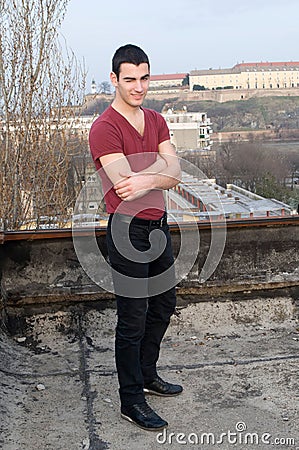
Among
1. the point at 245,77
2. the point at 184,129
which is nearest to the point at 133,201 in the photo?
the point at 184,129

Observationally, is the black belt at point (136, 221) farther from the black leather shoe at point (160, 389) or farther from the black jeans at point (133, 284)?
the black leather shoe at point (160, 389)

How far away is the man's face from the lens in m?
2.06

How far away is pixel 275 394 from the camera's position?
2.43 m

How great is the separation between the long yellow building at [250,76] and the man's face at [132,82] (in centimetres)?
9127

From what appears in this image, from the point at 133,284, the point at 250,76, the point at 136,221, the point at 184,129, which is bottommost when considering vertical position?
the point at 133,284

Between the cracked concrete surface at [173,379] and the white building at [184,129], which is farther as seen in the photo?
the white building at [184,129]

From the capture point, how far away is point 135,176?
6.77 ft

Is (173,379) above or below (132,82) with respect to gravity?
below

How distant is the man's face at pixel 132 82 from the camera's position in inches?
81.1

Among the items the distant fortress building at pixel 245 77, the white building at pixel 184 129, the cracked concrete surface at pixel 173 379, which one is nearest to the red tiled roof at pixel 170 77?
the distant fortress building at pixel 245 77

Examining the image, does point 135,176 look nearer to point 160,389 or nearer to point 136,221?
point 136,221

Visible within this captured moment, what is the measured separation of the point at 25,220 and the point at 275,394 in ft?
14.4

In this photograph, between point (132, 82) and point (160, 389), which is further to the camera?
point (160, 389)

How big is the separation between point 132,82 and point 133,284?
0.73m
